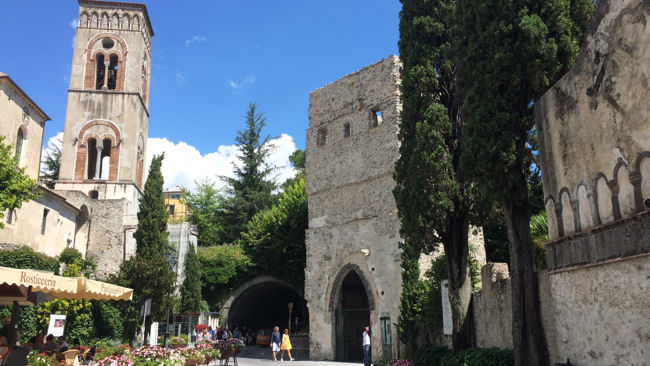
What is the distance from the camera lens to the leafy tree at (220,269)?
28.7 metres

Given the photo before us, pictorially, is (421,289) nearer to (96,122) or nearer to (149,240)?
(149,240)

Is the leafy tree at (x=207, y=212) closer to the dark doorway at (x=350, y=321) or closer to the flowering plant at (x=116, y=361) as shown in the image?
the dark doorway at (x=350, y=321)

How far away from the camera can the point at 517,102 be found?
9445 millimetres

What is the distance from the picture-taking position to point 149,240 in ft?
→ 80.6

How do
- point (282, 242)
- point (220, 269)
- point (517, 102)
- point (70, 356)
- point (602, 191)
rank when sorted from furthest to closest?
point (220, 269) → point (282, 242) → point (70, 356) → point (517, 102) → point (602, 191)

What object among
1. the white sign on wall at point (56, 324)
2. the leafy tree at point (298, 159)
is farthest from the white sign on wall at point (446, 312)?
the leafy tree at point (298, 159)

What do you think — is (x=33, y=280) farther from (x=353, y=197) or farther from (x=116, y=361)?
(x=353, y=197)

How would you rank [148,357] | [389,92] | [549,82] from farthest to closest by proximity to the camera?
[389,92], [148,357], [549,82]

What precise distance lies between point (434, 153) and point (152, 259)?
15485 mm

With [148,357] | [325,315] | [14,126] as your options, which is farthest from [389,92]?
[14,126]

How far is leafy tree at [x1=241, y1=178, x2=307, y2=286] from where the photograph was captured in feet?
88.2

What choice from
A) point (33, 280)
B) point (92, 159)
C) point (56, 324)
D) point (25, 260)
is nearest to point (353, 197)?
point (56, 324)

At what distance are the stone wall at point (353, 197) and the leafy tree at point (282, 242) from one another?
10.6 ft

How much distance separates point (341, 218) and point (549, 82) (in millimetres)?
14070
